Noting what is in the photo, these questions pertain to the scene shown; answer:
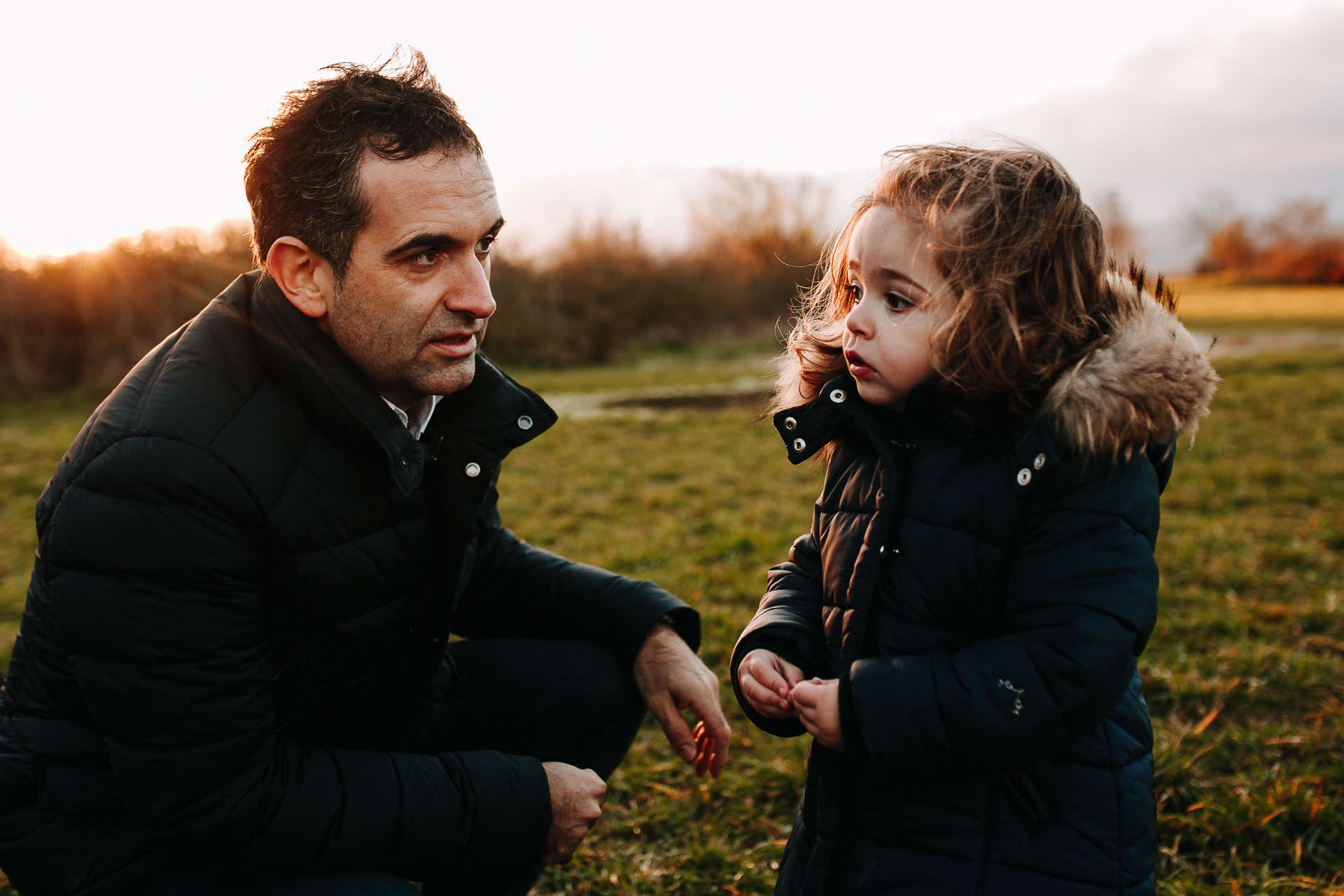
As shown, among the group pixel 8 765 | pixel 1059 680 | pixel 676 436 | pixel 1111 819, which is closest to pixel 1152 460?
pixel 1059 680

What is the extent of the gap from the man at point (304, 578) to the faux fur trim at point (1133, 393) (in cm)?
107

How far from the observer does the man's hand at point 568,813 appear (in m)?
1.68

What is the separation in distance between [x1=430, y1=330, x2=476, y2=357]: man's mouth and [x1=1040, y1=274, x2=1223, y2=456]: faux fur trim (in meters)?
1.15

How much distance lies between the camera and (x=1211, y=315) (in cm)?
2273

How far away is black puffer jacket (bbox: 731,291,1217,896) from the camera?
1.32 meters

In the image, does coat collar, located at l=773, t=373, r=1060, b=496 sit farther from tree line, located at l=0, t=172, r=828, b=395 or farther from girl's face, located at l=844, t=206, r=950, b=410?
tree line, located at l=0, t=172, r=828, b=395

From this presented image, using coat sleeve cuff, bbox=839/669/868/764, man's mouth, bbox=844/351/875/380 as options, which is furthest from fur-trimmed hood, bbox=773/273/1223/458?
coat sleeve cuff, bbox=839/669/868/764

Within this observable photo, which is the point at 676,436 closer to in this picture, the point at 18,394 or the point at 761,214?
the point at 18,394

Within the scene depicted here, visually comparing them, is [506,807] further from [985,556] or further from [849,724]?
[985,556]

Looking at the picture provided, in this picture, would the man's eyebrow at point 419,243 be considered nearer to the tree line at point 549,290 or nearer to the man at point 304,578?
the man at point 304,578

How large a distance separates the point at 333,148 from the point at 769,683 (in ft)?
4.46

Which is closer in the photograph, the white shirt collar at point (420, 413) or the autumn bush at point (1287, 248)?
the white shirt collar at point (420, 413)

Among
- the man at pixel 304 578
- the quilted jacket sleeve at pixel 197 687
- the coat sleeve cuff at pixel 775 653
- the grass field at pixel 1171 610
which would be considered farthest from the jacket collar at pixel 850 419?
Result: the grass field at pixel 1171 610

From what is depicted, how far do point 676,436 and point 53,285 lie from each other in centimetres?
1082
